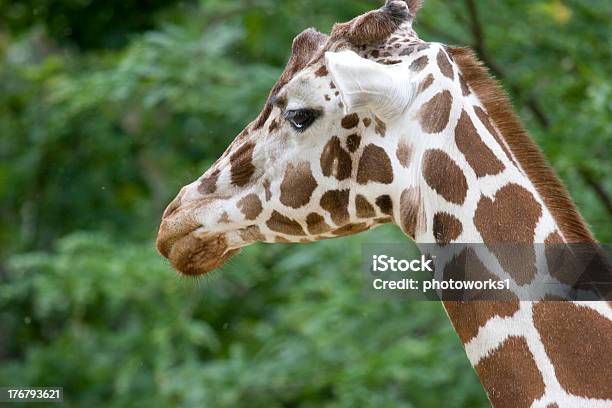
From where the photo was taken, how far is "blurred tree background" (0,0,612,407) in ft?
21.8

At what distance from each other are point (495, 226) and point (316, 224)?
0.51 m

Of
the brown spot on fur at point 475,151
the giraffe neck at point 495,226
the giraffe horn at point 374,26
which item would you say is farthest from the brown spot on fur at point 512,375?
the giraffe horn at point 374,26

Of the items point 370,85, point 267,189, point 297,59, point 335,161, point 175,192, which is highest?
point 370,85

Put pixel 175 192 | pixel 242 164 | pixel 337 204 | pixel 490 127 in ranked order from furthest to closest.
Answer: pixel 175 192 → pixel 242 164 → pixel 337 204 → pixel 490 127

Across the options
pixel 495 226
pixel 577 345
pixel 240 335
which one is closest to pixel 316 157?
pixel 495 226

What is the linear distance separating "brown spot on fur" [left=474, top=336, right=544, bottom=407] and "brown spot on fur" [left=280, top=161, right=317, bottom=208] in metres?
0.63

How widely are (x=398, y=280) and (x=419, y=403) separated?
3.67 metres

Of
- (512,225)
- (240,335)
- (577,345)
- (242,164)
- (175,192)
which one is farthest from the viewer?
(240,335)

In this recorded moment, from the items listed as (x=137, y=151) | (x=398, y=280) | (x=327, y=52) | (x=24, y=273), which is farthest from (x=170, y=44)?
(x=327, y=52)

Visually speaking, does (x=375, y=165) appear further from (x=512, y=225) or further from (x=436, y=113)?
Result: (x=512, y=225)

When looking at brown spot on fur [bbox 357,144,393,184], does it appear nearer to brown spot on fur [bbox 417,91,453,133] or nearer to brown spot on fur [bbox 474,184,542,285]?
brown spot on fur [bbox 417,91,453,133]

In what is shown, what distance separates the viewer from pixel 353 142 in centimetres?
270

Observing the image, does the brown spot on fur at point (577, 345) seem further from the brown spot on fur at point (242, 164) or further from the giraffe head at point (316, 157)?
the brown spot on fur at point (242, 164)

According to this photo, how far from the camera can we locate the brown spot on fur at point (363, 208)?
8.95 feet
